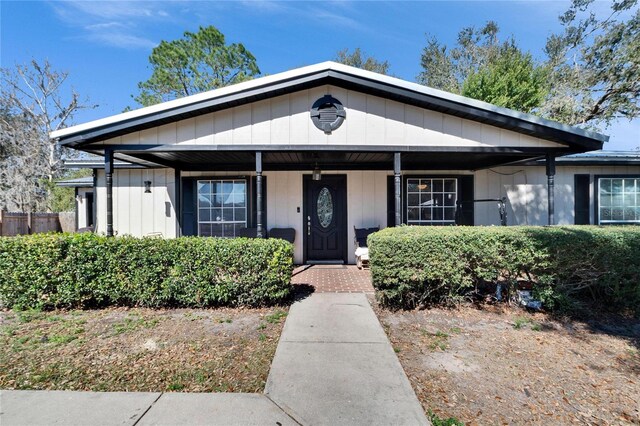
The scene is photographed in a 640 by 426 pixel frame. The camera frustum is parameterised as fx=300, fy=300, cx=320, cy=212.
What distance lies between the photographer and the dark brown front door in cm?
780

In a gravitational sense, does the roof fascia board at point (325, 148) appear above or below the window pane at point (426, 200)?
above

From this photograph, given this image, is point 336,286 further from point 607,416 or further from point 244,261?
point 607,416

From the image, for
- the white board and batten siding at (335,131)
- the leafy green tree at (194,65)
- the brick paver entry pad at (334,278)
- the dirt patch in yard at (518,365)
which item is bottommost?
the dirt patch in yard at (518,365)

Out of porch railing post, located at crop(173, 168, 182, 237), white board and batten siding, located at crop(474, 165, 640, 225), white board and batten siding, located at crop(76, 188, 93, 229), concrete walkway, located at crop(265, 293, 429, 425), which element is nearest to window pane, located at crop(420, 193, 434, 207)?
white board and batten siding, located at crop(474, 165, 640, 225)

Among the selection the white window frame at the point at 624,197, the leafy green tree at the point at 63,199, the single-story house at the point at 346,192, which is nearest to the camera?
the single-story house at the point at 346,192

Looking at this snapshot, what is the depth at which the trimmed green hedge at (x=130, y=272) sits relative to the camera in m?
4.38

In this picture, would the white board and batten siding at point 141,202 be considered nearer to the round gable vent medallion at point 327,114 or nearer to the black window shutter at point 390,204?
the round gable vent medallion at point 327,114

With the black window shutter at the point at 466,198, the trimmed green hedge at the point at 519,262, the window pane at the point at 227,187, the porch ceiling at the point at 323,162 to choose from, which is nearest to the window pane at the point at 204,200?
the window pane at the point at 227,187

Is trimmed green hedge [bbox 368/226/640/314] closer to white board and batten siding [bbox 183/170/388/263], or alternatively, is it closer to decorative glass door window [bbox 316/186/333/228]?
white board and batten siding [bbox 183/170/388/263]

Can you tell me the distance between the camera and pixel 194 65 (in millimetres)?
18703

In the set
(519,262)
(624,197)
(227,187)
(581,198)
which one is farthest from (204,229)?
(624,197)

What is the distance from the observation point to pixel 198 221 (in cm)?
784

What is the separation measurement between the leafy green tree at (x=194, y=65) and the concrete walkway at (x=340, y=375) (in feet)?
59.7

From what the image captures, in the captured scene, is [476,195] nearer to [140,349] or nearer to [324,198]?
[324,198]
